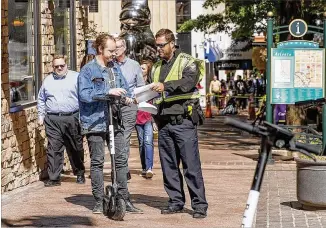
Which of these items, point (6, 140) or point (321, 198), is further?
point (6, 140)

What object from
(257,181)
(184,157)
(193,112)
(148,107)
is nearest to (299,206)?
(184,157)

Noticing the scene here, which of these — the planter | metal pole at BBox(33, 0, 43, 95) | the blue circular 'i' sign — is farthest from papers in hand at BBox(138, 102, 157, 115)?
the blue circular 'i' sign

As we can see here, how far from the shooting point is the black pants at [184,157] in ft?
33.0

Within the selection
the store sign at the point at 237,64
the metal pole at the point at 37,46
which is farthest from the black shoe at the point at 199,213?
the store sign at the point at 237,64

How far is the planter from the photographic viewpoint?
10445 millimetres

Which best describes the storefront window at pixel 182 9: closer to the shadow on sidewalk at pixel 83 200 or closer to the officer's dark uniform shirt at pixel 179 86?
the shadow on sidewalk at pixel 83 200

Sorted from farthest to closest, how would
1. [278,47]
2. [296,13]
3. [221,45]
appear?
[221,45]
[296,13]
[278,47]

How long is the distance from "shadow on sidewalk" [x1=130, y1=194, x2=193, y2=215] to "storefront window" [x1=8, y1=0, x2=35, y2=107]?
2.11 meters

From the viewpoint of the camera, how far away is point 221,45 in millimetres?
55250

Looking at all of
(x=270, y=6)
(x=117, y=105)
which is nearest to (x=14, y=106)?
(x=117, y=105)

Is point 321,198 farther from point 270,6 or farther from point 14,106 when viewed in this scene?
point 270,6

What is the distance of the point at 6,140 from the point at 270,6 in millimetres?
21511

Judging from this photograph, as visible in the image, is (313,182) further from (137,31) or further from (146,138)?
(137,31)

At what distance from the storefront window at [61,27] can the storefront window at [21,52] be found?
1.49 meters
